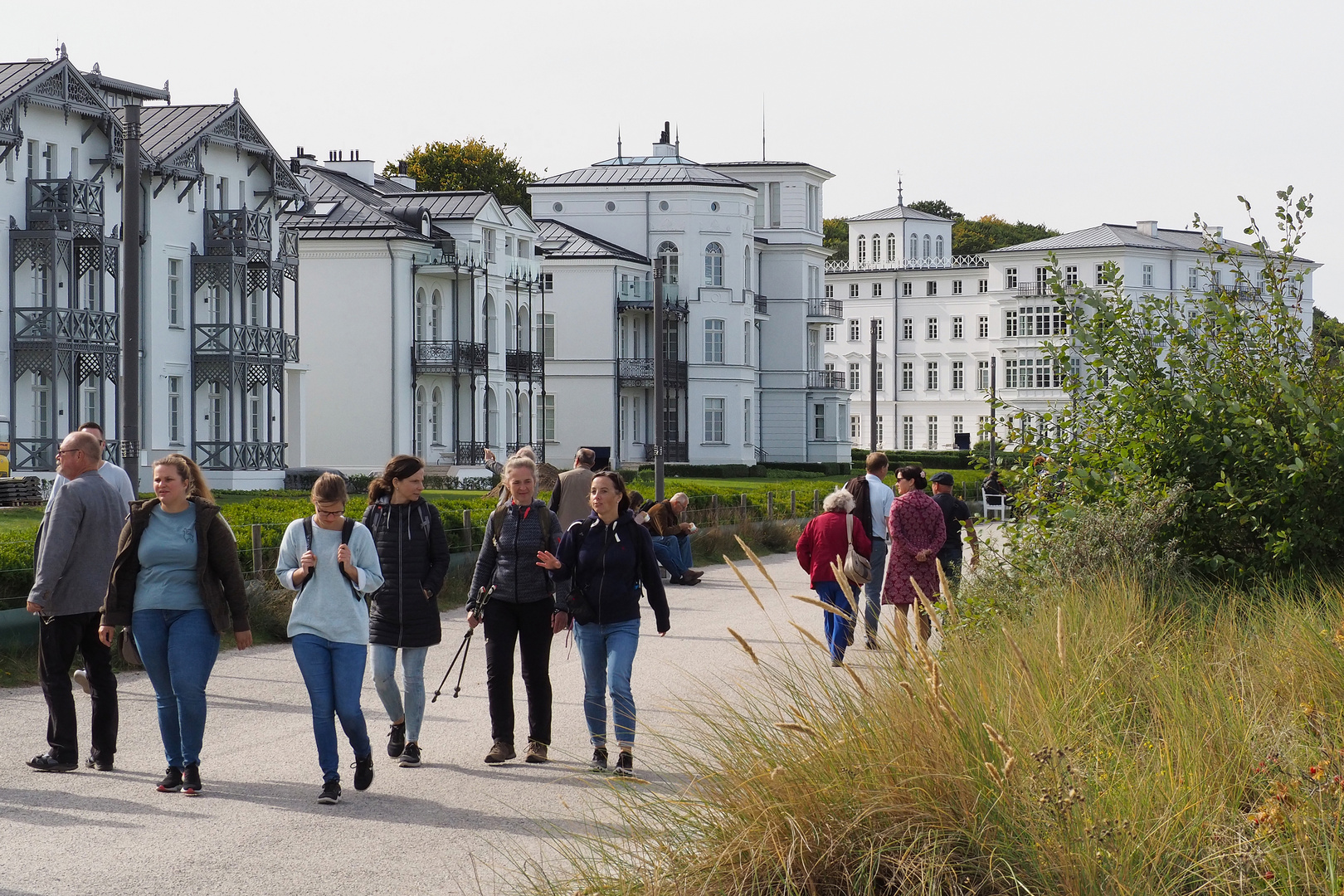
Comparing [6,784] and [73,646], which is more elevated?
[73,646]

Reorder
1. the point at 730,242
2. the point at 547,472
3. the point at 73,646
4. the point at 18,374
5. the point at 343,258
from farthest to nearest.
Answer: the point at 730,242 → the point at 343,258 → the point at 18,374 → the point at 547,472 → the point at 73,646

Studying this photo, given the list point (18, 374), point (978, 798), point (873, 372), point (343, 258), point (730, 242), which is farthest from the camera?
point (730, 242)

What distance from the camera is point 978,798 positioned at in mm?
5199

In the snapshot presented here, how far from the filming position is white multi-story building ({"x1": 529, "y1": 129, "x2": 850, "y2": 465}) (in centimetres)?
6994

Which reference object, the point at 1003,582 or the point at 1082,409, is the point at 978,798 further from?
the point at 1082,409

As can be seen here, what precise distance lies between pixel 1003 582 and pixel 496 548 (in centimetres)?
445

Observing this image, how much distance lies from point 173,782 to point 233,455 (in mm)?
36804

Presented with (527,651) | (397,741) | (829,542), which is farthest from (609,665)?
(829,542)

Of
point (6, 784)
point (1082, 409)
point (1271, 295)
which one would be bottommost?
point (6, 784)

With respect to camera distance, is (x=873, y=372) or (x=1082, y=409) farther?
(x=873, y=372)

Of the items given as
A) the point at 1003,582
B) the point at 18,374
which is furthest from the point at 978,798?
the point at 18,374

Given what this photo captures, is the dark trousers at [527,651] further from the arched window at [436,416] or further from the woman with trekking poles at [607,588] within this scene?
the arched window at [436,416]

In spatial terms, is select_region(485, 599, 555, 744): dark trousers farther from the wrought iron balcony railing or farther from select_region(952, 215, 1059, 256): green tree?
select_region(952, 215, 1059, 256): green tree

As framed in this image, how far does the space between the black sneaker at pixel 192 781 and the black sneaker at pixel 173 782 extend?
51 mm
